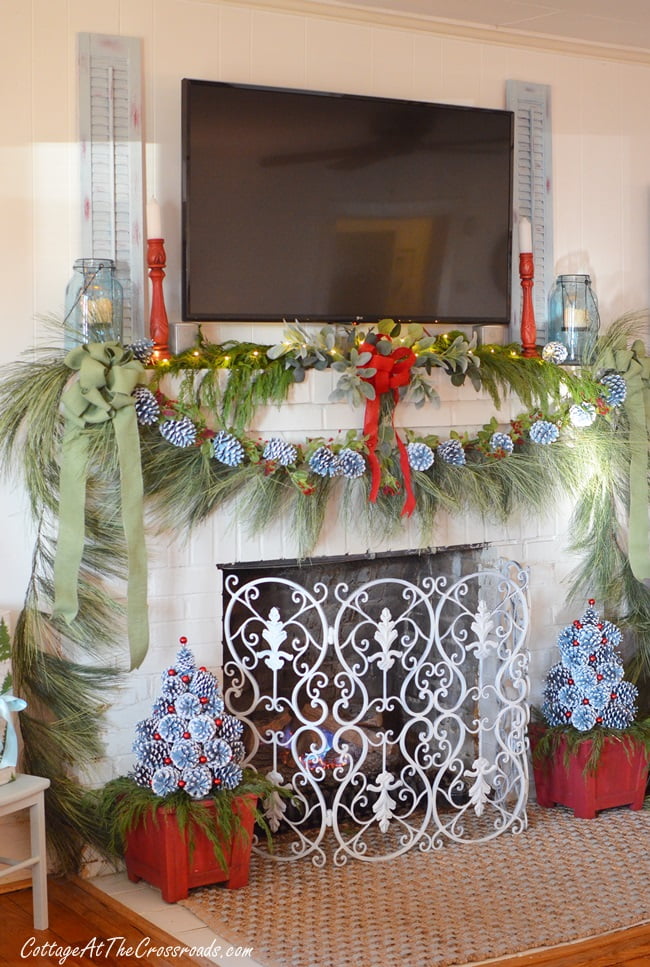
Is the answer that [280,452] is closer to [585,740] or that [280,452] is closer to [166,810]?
[166,810]

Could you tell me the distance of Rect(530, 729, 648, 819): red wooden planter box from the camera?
3.50 m

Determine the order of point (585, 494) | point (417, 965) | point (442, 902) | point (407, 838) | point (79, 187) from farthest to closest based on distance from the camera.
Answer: point (585, 494) < point (407, 838) < point (79, 187) < point (442, 902) < point (417, 965)

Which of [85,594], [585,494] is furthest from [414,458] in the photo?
[85,594]

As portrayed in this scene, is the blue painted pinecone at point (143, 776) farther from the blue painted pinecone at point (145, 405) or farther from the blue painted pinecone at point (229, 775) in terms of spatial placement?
the blue painted pinecone at point (145, 405)

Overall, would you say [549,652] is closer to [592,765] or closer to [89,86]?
[592,765]

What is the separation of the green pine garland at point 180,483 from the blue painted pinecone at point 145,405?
56mm

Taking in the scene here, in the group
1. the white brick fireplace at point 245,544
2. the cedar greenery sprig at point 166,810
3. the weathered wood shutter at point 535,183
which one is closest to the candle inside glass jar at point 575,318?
the weathered wood shutter at point 535,183

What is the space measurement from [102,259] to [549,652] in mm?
1846

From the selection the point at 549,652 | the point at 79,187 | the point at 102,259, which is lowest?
the point at 549,652

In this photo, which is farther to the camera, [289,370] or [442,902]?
[289,370]

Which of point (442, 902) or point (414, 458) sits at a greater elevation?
point (414, 458)

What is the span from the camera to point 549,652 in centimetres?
373

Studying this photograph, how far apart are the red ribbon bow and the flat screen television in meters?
0.24

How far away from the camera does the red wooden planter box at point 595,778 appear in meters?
3.50
